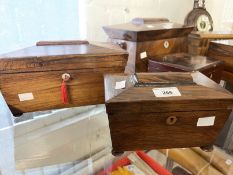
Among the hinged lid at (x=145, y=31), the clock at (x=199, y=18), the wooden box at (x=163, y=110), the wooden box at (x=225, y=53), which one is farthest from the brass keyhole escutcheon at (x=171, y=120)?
the clock at (x=199, y=18)

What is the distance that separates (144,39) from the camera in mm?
792

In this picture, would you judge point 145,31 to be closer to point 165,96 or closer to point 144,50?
point 144,50

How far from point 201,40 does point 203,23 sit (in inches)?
19.8

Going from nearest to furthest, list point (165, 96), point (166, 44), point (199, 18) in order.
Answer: point (165, 96)
point (166, 44)
point (199, 18)

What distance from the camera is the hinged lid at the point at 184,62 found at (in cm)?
76

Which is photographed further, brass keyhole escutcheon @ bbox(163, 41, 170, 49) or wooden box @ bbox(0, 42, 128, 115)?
Result: brass keyhole escutcheon @ bbox(163, 41, 170, 49)

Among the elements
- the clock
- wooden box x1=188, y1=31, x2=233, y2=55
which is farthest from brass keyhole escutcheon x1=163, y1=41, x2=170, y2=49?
the clock

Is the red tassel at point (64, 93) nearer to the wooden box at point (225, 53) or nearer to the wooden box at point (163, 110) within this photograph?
the wooden box at point (163, 110)

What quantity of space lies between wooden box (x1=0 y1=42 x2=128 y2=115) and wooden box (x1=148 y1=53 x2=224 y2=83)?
19 centimetres

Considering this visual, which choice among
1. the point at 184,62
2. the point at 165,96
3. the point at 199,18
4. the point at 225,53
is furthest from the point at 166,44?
the point at 199,18

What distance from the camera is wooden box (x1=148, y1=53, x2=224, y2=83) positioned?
76 cm

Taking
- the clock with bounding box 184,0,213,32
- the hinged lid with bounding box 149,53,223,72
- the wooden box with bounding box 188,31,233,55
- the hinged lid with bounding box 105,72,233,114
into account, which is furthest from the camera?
the clock with bounding box 184,0,213,32

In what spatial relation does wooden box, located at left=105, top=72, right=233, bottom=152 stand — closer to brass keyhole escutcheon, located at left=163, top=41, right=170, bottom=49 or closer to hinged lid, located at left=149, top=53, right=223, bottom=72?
hinged lid, located at left=149, top=53, right=223, bottom=72

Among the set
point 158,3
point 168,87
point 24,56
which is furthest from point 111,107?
point 158,3
